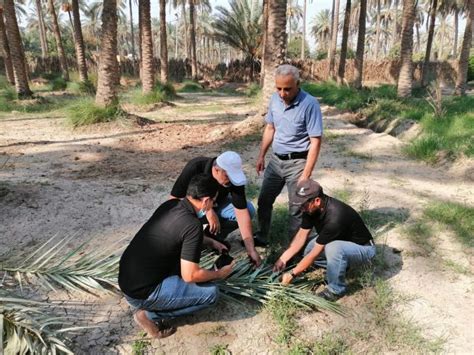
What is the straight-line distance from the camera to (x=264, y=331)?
9.75 ft

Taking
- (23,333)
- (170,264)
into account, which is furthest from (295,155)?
(23,333)

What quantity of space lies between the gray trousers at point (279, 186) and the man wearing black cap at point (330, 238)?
450 millimetres

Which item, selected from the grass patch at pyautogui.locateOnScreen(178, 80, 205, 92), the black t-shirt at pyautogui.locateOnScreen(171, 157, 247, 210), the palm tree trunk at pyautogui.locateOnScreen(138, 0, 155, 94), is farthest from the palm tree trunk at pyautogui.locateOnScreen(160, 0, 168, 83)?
the black t-shirt at pyautogui.locateOnScreen(171, 157, 247, 210)

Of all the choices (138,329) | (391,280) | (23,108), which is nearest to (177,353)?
(138,329)

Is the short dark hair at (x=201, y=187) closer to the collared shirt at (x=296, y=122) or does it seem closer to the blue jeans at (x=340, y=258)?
the blue jeans at (x=340, y=258)

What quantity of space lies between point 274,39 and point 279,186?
615cm

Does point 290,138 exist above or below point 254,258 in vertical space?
above

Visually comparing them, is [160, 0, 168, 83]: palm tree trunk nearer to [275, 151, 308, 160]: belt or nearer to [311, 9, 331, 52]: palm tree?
[275, 151, 308, 160]: belt

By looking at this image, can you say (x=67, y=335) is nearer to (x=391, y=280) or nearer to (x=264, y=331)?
(x=264, y=331)

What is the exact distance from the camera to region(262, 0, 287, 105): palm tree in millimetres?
8867

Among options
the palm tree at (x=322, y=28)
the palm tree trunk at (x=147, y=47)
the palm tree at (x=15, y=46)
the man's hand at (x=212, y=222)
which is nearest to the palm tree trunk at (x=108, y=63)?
the palm tree trunk at (x=147, y=47)

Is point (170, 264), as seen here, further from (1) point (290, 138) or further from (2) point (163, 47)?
(2) point (163, 47)

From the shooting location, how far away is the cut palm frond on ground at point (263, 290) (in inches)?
123

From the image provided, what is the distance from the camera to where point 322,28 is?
5950 cm
